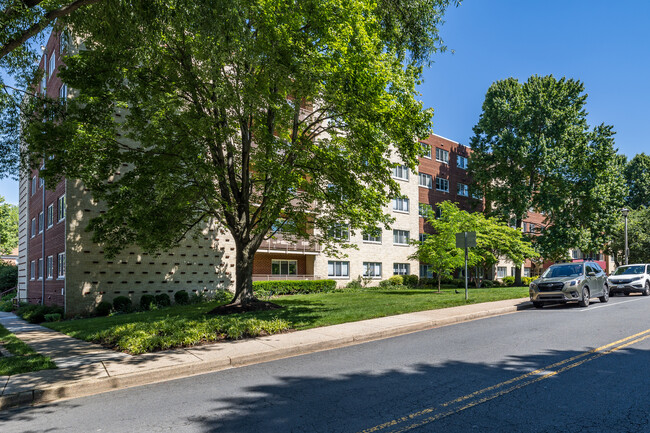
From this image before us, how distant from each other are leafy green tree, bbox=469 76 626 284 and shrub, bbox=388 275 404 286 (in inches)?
400

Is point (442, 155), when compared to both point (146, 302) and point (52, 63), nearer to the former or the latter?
point (146, 302)

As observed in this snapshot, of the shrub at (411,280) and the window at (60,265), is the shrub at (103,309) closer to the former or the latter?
the window at (60,265)

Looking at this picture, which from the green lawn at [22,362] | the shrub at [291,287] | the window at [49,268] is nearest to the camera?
the green lawn at [22,362]

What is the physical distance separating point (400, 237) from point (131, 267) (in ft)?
75.9

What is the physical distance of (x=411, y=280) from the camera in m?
36.6

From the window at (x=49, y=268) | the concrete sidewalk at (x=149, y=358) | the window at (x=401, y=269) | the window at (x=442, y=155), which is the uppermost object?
the window at (x=442, y=155)

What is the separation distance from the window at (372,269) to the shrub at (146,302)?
57.8 ft

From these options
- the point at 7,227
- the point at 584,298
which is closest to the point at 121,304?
the point at 584,298

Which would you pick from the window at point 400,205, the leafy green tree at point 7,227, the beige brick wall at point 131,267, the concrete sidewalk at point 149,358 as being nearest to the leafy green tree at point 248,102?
the concrete sidewalk at point 149,358

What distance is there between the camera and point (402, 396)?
18.5 feet

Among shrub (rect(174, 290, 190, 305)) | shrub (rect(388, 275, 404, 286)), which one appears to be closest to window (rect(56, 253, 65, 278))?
shrub (rect(174, 290, 190, 305))

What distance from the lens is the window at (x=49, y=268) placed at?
2298cm

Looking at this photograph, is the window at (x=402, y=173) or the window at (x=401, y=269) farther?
the window at (x=402, y=173)

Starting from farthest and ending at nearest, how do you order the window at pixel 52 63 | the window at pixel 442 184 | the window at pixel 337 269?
the window at pixel 442 184 → the window at pixel 337 269 → the window at pixel 52 63
